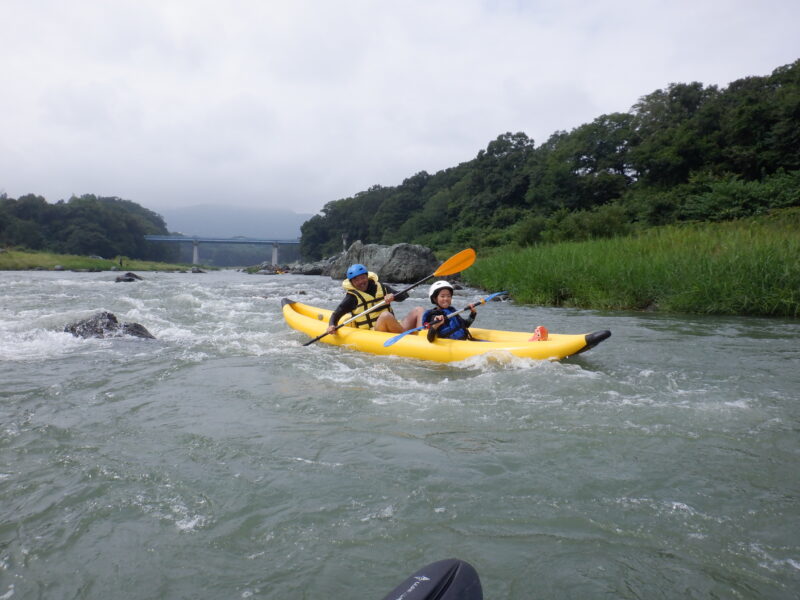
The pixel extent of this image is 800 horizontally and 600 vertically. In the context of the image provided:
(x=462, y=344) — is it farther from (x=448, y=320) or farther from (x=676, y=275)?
(x=676, y=275)

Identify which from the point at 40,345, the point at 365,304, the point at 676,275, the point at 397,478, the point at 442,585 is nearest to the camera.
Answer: the point at 442,585

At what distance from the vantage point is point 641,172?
1032 inches

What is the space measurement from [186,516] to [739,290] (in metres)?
7.19

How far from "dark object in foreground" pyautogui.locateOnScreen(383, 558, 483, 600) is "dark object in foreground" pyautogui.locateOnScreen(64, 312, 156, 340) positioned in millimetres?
5137

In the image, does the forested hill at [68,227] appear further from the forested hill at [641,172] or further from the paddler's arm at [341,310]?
the paddler's arm at [341,310]

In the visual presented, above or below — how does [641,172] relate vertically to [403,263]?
above

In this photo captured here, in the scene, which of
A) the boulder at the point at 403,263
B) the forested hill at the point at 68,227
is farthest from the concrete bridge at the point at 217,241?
the boulder at the point at 403,263

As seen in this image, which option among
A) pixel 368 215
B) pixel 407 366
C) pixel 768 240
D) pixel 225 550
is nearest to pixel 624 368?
pixel 407 366

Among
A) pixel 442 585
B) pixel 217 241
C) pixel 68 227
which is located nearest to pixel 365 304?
pixel 442 585

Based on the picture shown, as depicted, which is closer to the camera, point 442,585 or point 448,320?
point 442,585

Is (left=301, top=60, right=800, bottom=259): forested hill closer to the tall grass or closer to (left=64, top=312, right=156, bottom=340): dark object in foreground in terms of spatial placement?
the tall grass

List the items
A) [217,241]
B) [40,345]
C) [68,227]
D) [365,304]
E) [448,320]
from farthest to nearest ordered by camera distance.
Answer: [217,241], [68,227], [365,304], [40,345], [448,320]

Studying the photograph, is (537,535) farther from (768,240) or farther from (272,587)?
(768,240)

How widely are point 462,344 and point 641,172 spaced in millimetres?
25608
